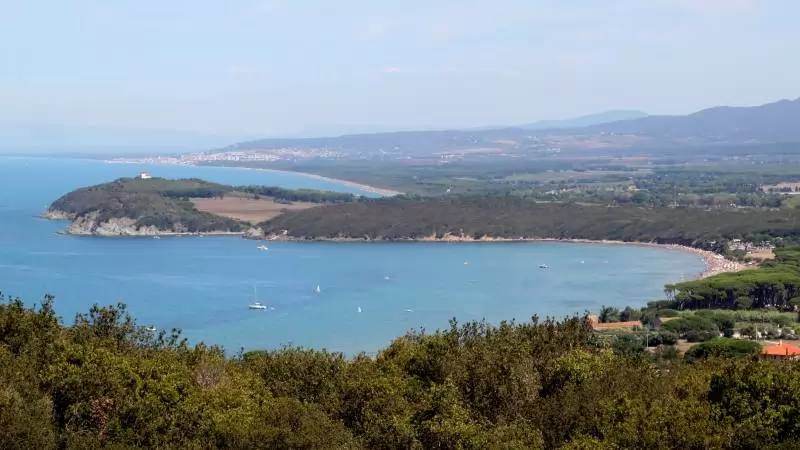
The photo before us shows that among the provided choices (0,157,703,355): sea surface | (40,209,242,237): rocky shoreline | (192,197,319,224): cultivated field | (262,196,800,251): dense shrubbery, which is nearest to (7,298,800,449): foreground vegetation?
(0,157,703,355): sea surface

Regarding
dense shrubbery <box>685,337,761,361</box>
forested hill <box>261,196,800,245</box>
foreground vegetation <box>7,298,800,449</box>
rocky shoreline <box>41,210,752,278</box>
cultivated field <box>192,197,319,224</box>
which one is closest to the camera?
foreground vegetation <box>7,298,800,449</box>

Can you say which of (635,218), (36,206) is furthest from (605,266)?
(36,206)

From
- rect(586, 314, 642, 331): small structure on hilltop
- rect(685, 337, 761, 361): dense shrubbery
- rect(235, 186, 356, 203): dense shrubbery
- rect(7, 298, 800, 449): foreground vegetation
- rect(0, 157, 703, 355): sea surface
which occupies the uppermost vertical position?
rect(7, 298, 800, 449): foreground vegetation

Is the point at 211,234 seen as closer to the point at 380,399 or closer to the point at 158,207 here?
the point at 158,207

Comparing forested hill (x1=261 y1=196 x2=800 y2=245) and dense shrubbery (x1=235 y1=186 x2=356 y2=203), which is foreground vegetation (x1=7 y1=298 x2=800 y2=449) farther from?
dense shrubbery (x1=235 y1=186 x2=356 y2=203)

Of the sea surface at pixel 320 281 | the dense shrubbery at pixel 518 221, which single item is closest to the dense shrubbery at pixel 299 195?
the dense shrubbery at pixel 518 221

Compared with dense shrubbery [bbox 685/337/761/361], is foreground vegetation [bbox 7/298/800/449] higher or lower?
higher
